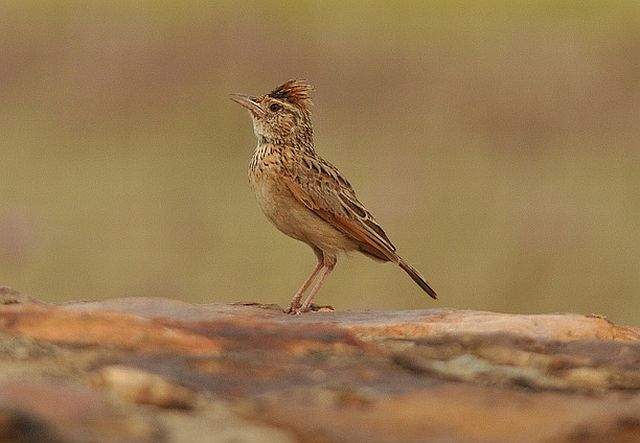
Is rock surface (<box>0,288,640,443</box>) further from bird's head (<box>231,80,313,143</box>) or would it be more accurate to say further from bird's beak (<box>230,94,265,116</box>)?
bird's beak (<box>230,94,265,116</box>)

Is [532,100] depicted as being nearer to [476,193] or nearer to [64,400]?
[476,193]

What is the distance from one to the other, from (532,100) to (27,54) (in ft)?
22.5

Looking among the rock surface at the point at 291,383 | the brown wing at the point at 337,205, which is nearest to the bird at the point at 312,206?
the brown wing at the point at 337,205

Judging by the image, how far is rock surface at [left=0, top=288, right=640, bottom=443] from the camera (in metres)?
3.32

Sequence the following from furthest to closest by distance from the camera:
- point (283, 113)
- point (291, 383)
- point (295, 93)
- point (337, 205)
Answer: point (295, 93), point (283, 113), point (337, 205), point (291, 383)

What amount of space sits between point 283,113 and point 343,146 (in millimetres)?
9812

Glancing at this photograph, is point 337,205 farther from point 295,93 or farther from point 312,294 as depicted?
point 295,93

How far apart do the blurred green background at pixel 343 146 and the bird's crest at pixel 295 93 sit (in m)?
5.82

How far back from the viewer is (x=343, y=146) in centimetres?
1845

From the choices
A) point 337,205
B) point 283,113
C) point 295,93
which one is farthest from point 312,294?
point 295,93

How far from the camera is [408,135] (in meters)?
19.1

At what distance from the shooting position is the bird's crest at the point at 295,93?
28.8ft

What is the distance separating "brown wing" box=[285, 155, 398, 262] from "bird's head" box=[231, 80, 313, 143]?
1.07 ft

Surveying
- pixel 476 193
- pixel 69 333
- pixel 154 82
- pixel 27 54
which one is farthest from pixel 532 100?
pixel 69 333
